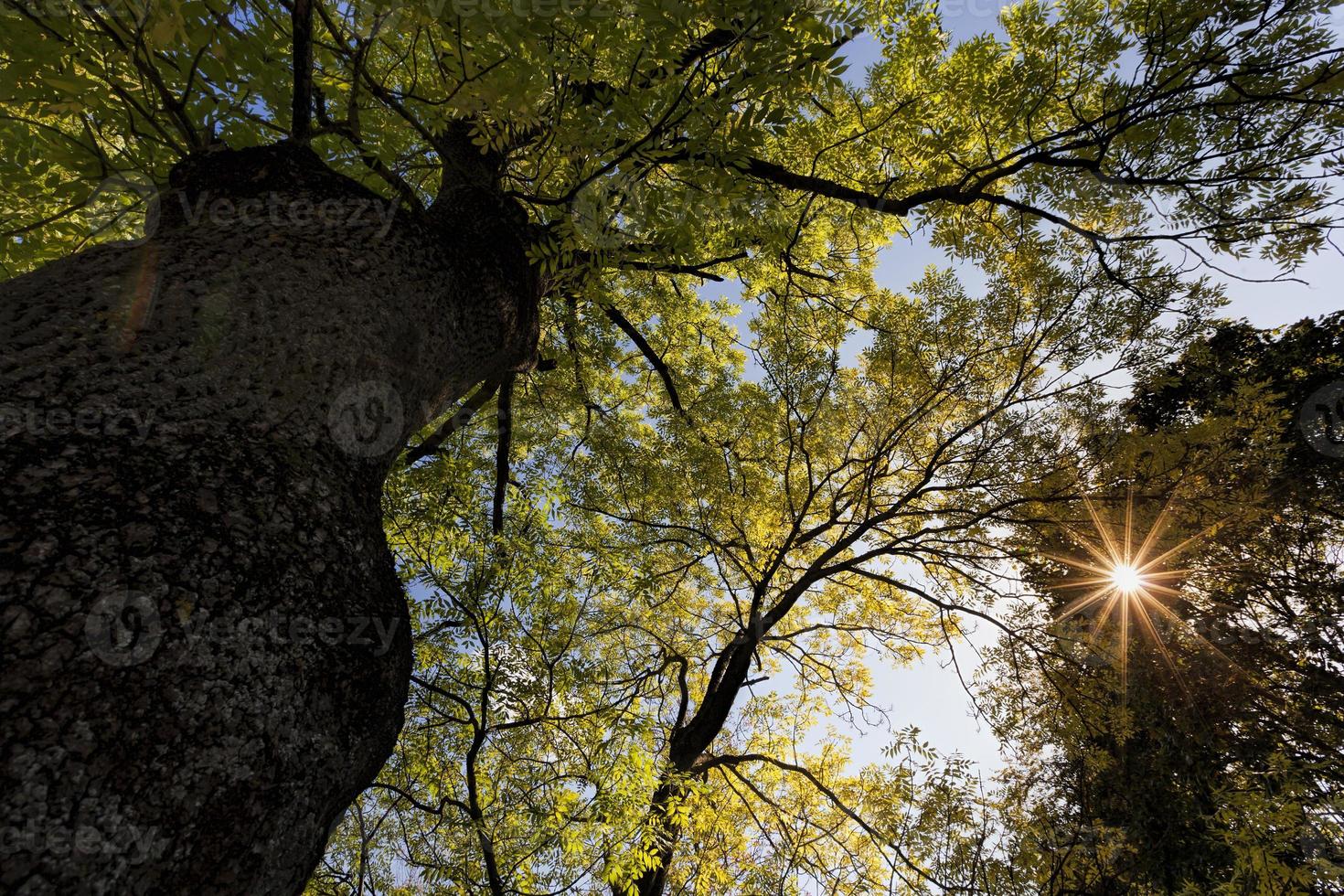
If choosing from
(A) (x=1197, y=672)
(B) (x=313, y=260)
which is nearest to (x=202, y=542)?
(B) (x=313, y=260)

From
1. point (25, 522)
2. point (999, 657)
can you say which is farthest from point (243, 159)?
point (999, 657)

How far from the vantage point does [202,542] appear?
40.5 inches

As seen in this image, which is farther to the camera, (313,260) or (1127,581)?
(1127,581)

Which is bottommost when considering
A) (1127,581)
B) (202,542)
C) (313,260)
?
(202,542)

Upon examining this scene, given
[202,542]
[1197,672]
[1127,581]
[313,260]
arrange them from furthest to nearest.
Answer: [1197,672] → [1127,581] → [313,260] → [202,542]

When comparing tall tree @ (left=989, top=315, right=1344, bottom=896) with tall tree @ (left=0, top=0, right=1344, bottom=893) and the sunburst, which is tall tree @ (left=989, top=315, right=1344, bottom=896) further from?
tall tree @ (left=0, top=0, right=1344, bottom=893)

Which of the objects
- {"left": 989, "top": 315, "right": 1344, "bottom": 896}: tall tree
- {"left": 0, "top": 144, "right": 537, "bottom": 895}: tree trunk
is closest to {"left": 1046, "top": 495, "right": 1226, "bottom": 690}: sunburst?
{"left": 989, "top": 315, "right": 1344, "bottom": 896}: tall tree

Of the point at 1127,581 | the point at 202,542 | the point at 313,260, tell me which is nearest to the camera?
the point at 202,542

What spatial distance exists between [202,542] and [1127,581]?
6.77 meters

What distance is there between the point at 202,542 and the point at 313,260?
1114mm

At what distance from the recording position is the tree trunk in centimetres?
75

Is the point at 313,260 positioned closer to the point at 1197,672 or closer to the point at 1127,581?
the point at 1127,581

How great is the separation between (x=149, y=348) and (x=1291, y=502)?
9505 millimetres

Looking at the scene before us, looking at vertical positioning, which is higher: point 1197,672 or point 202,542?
point 1197,672
